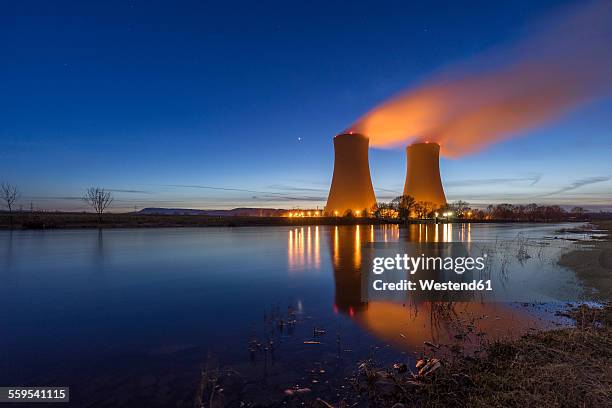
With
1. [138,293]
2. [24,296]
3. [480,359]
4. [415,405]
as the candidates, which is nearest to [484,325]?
[480,359]

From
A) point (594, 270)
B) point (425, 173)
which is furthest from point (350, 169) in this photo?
point (594, 270)

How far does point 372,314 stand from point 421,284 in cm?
275

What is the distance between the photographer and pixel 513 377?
8.96 feet

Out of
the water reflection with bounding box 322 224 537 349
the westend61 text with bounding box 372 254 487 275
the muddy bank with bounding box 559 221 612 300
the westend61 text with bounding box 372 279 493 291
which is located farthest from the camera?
the westend61 text with bounding box 372 254 487 275

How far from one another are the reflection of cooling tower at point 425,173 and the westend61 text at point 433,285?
3317 centimetres

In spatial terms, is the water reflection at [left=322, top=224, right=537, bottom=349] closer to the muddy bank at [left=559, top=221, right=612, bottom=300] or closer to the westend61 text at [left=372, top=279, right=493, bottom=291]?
the westend61 text at [left=372, top=279, right=493, bottom=291]

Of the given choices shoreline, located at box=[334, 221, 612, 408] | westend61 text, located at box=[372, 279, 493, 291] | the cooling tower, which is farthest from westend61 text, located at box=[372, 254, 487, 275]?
the cooling tower

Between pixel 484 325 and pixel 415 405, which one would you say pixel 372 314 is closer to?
pixel 484 325

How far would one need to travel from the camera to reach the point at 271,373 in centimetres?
337

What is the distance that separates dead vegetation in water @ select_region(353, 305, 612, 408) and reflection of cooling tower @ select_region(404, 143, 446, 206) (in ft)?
122

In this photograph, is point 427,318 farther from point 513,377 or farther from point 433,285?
point 433,285

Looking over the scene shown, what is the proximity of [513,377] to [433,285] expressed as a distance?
185 inches

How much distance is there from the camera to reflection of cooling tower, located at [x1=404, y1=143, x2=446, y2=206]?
128 ft

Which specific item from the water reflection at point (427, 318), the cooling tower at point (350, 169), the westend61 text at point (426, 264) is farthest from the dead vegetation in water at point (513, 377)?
the cooling tower at point (350, 169)
